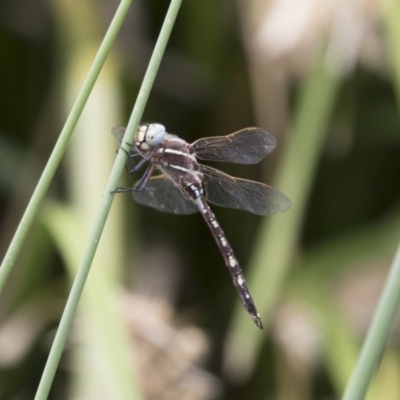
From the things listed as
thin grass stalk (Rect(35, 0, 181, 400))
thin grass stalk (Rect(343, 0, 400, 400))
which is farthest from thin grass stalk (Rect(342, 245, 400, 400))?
thin grass stalk (Rect(35, 0, 181, 400))

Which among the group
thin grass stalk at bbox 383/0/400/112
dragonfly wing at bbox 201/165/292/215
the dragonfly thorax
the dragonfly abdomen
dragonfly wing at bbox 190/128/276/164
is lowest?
the dragonfly abdomen

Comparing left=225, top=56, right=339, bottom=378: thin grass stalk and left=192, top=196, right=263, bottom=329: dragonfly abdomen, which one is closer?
left=192, top=196, right=263, bottom=329: dragonfly abdomen

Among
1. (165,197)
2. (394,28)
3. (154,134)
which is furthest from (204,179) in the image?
(394,28)

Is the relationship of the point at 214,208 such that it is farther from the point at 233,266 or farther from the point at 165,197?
the point at 233,266

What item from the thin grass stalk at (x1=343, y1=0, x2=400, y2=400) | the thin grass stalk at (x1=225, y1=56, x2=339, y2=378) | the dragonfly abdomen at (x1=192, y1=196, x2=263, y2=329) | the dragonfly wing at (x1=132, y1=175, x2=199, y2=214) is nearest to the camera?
the thin grass stalk at (x1=343, y1=0, x2=400, y2=400)

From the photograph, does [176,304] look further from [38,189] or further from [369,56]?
[38,189]

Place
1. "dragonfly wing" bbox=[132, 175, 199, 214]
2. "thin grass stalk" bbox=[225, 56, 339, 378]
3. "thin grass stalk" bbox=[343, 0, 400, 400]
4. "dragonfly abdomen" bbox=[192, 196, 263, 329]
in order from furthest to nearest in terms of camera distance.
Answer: "thin grass stalk" bbox=[225, 56, 339, 378], "dragonfly wing" bbox=[132, 175, 199, 214], "dragonfly abdomen" bbox=[192, 196, 263, 329], "thin grass stalk" bbox=[343, 0, 400, 400]

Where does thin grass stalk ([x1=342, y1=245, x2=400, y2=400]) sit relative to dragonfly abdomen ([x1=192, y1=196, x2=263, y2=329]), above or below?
above

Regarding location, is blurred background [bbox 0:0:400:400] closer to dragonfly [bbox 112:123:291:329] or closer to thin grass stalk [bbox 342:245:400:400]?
dragonfly [bbox 112:123:291:329]
